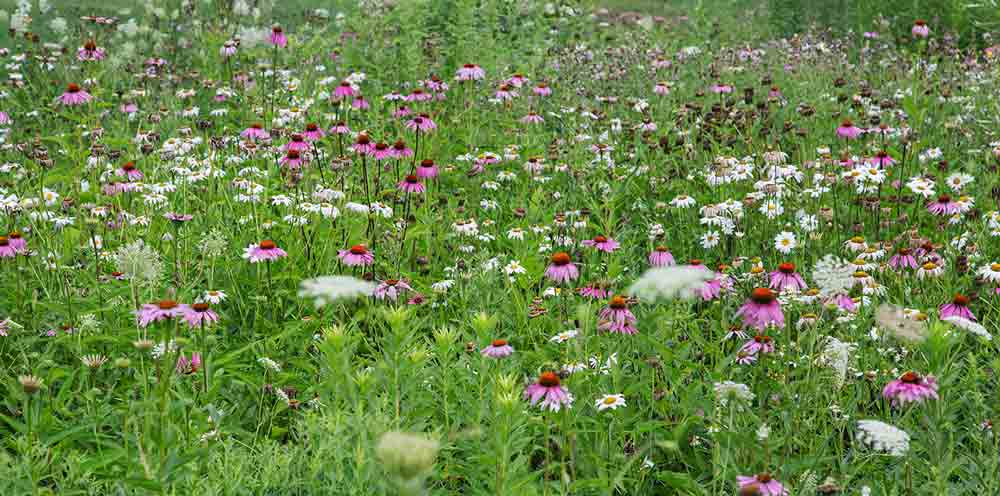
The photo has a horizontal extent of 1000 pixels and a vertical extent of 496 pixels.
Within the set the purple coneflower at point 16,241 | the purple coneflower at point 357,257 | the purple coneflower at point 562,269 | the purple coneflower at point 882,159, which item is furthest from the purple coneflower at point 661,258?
the purple coneflower at point 16,241

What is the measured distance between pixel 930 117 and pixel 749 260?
11.3 ft

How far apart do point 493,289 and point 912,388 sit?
171cm

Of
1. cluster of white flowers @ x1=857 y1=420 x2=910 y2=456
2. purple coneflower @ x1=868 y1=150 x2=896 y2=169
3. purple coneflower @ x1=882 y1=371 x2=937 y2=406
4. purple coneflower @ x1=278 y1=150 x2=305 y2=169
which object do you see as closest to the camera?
cluster of white flowers @ x1=857 y1=420 x2=910 y2=456

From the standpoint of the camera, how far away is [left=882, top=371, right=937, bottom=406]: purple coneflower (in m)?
2.29

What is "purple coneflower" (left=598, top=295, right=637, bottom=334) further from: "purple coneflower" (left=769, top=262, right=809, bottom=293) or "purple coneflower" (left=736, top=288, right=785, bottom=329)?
"purple coneflower" (left=769, top=262, right=809, bottom=293)

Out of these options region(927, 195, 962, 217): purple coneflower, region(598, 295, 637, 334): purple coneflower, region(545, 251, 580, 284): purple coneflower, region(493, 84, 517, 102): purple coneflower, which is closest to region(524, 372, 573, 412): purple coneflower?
region(598, 295, 637, 334): purple coneflower

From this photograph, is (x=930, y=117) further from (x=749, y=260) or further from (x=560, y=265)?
(x=560, y=265)

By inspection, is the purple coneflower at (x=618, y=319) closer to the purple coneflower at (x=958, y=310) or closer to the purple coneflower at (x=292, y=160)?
the purple coneflower at (x=958, y=310)

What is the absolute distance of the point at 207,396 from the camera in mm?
2656

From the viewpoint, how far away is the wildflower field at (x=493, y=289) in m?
2.36

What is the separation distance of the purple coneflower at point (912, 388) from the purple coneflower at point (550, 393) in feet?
2.72

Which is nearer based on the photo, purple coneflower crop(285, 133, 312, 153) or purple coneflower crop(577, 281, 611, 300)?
purple coneflower crop(577, 281, 611, 300)

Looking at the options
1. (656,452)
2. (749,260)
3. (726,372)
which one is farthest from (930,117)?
(656,452)

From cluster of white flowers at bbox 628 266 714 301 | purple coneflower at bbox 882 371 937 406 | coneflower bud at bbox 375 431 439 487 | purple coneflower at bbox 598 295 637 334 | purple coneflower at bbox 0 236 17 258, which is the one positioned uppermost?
coneflower bud at bbox 375 431 439 487
